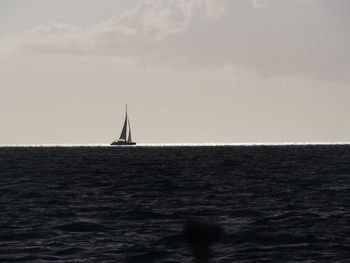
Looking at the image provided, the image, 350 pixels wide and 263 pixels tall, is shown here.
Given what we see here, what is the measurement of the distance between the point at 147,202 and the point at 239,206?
5.90 metres

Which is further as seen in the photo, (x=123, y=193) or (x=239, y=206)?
(x=123, y=193)

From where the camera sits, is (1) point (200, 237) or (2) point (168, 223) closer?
(1) point (200, 237)

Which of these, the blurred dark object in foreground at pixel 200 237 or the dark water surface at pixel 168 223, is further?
the dark water surface at pixel 168 223

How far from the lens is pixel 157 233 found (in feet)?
80.2

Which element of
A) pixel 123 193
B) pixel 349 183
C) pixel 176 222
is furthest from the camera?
pixel 349 183

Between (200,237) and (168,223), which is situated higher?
(200,237)

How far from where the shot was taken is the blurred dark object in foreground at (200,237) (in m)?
4.39

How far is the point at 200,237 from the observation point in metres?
4.38

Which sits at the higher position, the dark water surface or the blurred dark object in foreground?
the blurred dark object in foreground

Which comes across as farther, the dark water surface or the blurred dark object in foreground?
the dark water surface

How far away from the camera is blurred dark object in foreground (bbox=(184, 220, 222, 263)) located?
439 cm

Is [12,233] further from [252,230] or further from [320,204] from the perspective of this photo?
[320,204]

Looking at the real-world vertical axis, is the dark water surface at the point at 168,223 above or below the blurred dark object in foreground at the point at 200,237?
below

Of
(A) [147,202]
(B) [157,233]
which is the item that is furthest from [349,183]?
(B) [157,233]
